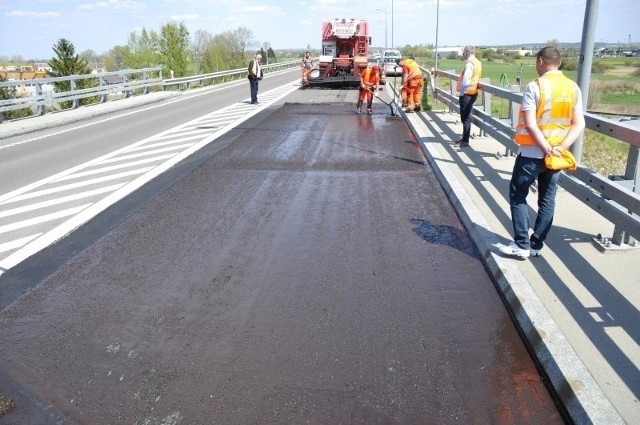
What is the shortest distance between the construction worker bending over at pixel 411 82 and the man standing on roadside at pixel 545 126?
1139cm

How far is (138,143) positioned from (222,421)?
1097 centimetres

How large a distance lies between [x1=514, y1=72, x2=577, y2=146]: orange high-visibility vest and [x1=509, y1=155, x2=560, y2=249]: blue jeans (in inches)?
9.3

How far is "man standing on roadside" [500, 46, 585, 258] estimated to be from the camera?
15.1ft

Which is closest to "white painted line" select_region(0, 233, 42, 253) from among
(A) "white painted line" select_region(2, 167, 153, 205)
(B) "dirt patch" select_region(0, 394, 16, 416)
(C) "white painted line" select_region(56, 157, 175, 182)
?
(A) "white painted line" select_region(2, 167, 153, 205)

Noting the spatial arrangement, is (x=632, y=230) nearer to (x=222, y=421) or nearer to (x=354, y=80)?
(x=222, y=421)

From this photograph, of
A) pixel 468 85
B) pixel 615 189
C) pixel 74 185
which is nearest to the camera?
pixel 615 189

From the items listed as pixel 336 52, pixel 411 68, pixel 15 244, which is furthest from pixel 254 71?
pixel 15 244

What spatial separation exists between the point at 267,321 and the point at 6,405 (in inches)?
69.7

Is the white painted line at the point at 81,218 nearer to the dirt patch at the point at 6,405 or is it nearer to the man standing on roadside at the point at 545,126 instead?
the dirt patch at the point at 6,405

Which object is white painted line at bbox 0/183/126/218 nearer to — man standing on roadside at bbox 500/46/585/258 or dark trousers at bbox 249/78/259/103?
man standing on roadside at bbox 500/46/585/258

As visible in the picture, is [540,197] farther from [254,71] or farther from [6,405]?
[254,71]

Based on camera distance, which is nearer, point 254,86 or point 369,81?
point 369,81

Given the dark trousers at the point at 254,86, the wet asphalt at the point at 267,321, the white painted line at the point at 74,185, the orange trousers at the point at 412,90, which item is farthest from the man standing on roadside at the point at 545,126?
the dark trousers at the point at 254,86

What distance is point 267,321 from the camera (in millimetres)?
4145
